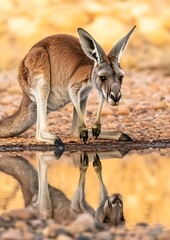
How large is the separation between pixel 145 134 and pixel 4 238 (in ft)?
15.0

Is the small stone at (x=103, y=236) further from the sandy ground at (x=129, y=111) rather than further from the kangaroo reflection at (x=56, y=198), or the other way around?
the sandy ground at (x=129, y=111)

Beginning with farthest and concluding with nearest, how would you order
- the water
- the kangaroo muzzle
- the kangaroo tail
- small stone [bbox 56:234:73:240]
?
→ the kangaroo tail
the kangaroo muzzle
the water
small stone [bbox 56:234:73:240]

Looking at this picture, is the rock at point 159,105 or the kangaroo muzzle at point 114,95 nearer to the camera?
the kangaroo muzzle at point 114,95

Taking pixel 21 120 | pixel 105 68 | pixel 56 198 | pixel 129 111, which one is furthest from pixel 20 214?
pixel 129 111

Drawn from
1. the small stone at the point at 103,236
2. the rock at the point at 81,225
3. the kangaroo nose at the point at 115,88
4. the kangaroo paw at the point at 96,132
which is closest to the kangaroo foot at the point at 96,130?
the kangaroo paw at the point at 96,132

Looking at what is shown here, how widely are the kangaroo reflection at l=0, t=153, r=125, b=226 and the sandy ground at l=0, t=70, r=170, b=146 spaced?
1.37 metres

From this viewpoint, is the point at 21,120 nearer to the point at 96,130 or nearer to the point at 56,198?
the point at 96,130

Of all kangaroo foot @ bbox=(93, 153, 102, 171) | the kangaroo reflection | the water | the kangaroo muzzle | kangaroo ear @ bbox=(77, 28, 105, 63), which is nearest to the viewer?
the kangaroo reflection

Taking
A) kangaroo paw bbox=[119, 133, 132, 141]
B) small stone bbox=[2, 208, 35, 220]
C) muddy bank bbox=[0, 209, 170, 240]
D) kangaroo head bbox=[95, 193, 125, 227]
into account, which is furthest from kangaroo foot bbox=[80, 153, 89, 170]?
muddy bank bbox=[0, 209, 170, 240]

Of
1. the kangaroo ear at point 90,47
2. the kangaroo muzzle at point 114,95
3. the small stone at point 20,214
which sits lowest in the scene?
the small stone at point 20,214

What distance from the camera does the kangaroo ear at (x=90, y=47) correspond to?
8.39 metres

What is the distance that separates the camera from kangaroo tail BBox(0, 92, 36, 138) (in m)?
9.28

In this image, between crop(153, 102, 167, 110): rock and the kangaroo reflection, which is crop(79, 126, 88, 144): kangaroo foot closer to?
the kangaroo reflection

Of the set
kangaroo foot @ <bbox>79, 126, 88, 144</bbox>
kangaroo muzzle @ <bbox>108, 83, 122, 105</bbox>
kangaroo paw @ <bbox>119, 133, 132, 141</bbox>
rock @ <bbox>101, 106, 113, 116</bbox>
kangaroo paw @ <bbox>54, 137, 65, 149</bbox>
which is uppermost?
rock @ <bbox>101, 106, 113, 116</bbox>
